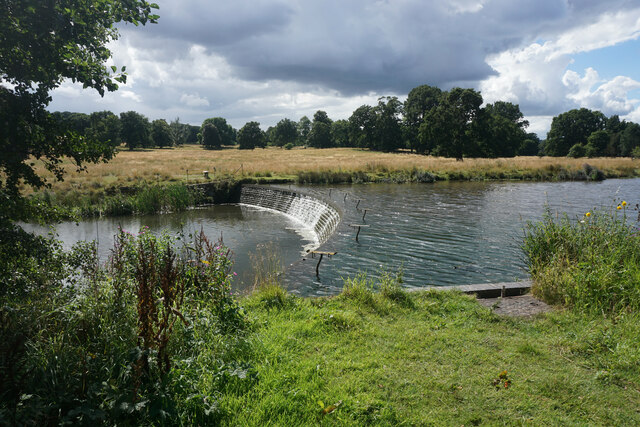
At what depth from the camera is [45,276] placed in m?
4.54

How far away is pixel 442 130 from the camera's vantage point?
6350 cm

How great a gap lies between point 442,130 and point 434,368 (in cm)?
6373

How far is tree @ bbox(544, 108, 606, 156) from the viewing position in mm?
89750

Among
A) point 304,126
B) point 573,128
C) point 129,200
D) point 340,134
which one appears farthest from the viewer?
point 304,126

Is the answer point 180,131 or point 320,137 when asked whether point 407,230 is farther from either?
point 180,131

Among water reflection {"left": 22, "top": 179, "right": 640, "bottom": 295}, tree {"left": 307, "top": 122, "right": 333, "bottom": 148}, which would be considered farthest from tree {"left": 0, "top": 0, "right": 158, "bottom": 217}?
tree {"left": 307, "top": 122, "right": 333, "bottom": 148}

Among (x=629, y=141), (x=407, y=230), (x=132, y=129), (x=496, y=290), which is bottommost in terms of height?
(x=407, y=230)

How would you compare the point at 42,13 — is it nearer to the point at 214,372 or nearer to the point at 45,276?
the point at 45,276

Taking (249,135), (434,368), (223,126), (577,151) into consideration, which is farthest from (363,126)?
(434,368)

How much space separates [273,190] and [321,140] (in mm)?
77541

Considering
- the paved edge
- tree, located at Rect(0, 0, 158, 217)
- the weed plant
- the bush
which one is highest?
the bush

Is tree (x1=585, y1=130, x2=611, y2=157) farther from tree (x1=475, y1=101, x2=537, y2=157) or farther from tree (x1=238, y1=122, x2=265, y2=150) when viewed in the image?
tree (x1=238, y1=122, x2=265, y2=150)

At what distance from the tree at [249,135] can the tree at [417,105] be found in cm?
3699

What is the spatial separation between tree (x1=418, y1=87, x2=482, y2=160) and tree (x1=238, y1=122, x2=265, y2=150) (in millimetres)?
48183
